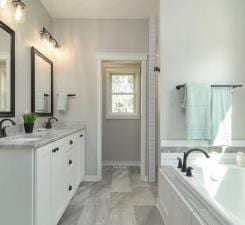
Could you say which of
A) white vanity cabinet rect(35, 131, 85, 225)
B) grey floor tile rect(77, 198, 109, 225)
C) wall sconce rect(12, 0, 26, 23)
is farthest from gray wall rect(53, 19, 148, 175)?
wall sconce rect(12, 0, 26, 23)

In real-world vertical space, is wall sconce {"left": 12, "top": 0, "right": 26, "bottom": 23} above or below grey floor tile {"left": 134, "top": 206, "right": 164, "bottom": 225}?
above

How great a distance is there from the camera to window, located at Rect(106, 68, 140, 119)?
5484mm

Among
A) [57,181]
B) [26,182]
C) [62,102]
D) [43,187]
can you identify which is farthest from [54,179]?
[62,102]

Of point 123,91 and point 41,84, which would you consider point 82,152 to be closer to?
point 41,84

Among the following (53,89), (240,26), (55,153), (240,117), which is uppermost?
(240,26)

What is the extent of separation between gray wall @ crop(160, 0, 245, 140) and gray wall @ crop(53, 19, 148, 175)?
4.23 ft

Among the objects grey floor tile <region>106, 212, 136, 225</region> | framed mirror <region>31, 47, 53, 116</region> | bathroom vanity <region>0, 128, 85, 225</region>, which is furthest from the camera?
framed mirror <region>31, 47, 53, 116</region>

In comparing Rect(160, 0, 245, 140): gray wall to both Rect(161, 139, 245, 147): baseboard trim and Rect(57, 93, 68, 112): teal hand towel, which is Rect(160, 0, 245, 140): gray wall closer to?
Rect(161, 139, 245, 147): baseboard trim

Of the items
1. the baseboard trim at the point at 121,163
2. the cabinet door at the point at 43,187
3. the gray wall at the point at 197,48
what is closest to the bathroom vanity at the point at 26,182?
the cabinet door at the point at 43,187

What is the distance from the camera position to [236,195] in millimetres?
2387

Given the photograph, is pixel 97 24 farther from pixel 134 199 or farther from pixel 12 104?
pixel 134 199

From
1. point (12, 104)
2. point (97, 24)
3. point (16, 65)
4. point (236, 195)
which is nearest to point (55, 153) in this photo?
point (12, 104)

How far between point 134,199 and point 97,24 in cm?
274

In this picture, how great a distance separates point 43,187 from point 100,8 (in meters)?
2.78
